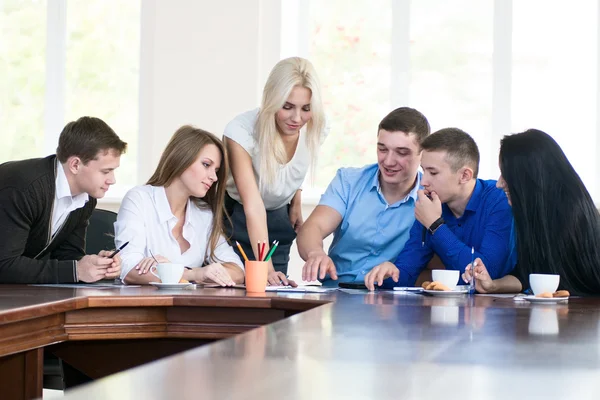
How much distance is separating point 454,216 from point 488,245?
0.24m

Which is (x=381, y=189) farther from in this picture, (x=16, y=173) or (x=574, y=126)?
(x=574, y=126)

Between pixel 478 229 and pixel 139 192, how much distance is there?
109 centimetres

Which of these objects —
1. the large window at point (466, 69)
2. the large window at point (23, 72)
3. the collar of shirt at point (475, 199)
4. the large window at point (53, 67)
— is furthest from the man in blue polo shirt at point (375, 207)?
the large window at point (23, 72)

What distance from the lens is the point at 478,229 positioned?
2639mm

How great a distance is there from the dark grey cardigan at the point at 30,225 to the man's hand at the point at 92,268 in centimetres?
2

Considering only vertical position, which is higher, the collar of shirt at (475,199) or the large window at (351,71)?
the large window at (351,71)

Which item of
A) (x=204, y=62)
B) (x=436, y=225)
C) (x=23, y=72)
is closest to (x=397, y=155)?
(x=436, y=225)

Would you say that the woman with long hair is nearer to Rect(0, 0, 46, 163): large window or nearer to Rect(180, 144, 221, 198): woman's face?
Rect(180, 144, 221, 198): woman's face

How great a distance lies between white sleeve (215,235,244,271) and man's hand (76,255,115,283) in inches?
18.3

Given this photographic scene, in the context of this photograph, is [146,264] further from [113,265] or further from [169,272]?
[169,272]

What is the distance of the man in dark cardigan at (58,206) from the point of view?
7.85 feet

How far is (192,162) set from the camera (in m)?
2.77

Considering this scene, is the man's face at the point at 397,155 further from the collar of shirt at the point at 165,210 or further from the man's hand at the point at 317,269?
the collar of shirt at the point at 165,210

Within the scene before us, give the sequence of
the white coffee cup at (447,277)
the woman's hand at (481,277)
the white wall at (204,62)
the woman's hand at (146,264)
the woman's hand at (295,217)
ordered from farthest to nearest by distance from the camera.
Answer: the white wall at (204,62) → the woman's hand at (295,217) → the woman's hand at (146,264) → the woman's hand at (481,277) → the white coffee cup at (447,277)
